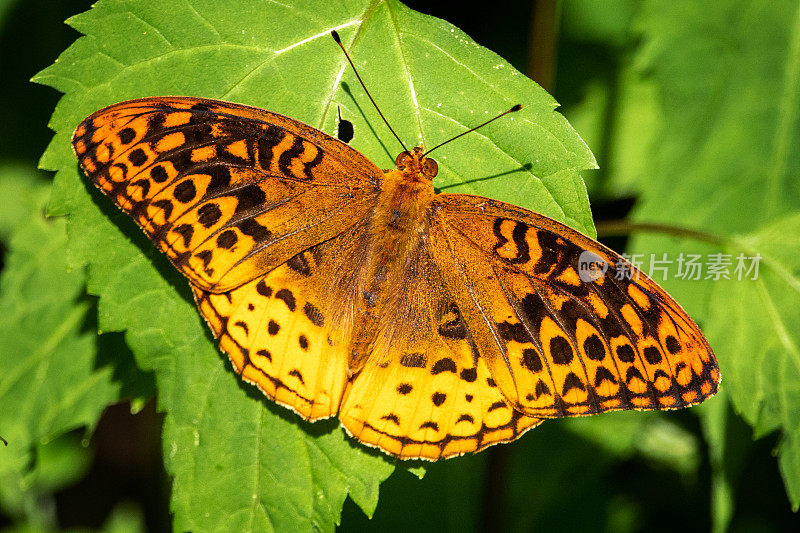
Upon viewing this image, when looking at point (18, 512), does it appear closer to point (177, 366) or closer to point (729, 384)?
point (177, 366)

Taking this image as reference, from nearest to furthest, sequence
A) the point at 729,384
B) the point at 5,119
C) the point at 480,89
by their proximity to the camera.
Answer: the point at 480,89, the point at 729,384, the point at 5,119

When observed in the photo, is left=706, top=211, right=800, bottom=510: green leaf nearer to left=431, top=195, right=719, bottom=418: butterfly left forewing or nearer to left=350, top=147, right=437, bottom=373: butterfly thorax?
left=431, top=195, right=719, bottom=418: butterfly left forewing

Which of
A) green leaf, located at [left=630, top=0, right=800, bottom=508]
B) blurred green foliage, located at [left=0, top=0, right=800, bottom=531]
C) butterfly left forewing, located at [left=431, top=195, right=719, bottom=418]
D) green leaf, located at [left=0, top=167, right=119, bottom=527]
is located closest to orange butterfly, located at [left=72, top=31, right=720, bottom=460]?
butterfly left forewing, located at [left=431, top=195, right=719, bottom=418]

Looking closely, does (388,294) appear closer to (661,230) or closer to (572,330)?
(572,330)

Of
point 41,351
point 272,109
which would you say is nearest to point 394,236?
point 272,109

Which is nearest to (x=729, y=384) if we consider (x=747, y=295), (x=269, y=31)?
(x=747, y=295)

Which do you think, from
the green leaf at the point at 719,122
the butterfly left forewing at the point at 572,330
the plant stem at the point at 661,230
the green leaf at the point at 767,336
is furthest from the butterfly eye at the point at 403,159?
the green leaf at the point at 719,122

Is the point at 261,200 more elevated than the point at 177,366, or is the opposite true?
the point at 261,200
